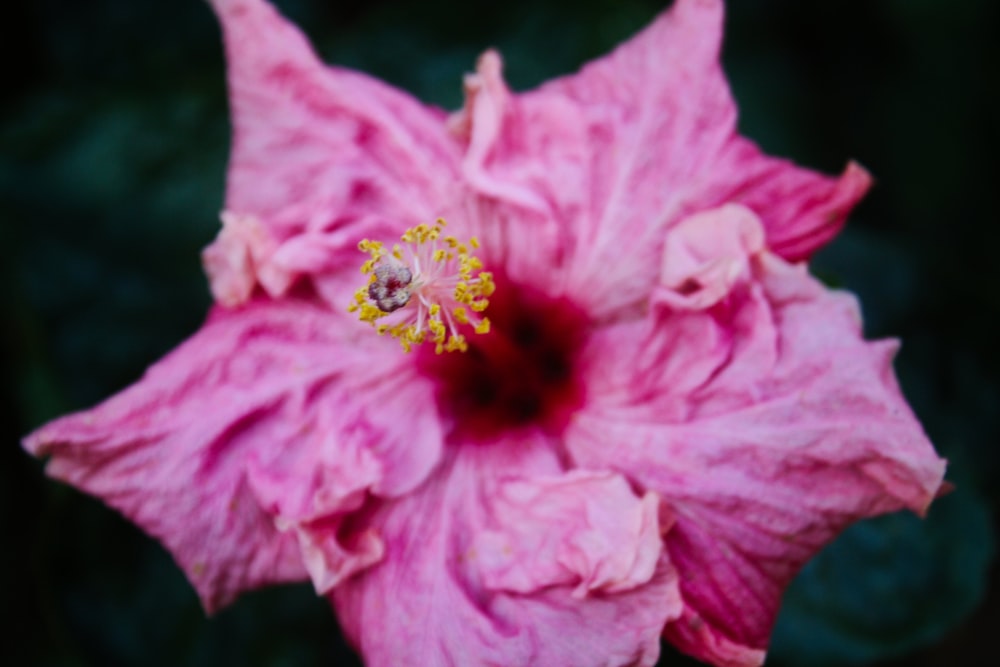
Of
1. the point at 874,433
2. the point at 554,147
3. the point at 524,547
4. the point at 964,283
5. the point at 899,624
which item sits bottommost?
the point at 899,624

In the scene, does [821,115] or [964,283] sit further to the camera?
[821,115]

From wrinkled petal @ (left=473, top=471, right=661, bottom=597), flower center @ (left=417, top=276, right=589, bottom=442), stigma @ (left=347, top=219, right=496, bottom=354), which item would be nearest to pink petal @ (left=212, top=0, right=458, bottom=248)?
stigma @ (left=347, top=219, right=496, bottom=354)

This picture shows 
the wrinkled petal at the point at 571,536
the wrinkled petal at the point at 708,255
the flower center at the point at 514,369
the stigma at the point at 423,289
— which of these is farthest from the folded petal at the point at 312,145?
the wrinkled petal at the point at 571,536

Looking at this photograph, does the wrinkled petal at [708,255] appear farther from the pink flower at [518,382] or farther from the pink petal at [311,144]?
the pink petal at [311,144]

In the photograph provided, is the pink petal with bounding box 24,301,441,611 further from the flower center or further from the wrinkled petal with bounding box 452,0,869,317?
the wrinkled petal with bounding box 452,0,869,317

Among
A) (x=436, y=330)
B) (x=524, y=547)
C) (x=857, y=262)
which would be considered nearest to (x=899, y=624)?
(x=857, y=262)

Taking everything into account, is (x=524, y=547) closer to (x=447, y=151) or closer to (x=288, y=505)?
(x=288, y=505)
